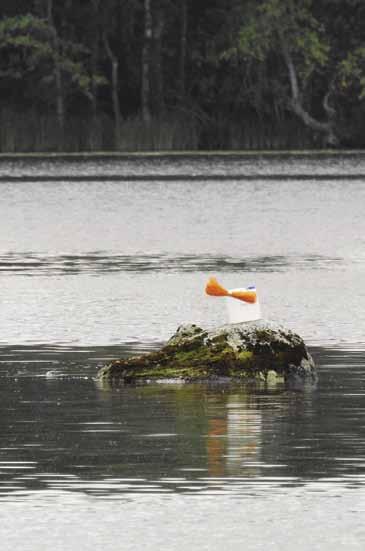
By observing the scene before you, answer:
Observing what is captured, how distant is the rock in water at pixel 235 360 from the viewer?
50.4ft

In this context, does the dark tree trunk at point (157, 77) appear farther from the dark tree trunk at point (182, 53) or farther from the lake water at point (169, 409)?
the lake water at point (169, 409)

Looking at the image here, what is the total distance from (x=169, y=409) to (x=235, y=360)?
1.91 m

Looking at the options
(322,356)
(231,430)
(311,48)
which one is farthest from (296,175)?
(231,430)

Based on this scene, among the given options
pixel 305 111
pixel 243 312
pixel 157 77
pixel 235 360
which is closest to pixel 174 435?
pixel 235 360

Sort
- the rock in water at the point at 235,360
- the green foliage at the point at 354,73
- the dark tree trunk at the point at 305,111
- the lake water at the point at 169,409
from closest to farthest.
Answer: the lake water at the point at 169,409 < the rock in water at the point at 235,360 < the green foliage at the point at 354,73 < the dark tree trunk at the point at 305,111

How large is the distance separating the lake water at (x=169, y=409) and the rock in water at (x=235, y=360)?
235mm

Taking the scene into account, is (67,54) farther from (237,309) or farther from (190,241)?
(237,309)

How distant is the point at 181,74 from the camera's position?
92.1m

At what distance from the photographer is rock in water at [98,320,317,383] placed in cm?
1537

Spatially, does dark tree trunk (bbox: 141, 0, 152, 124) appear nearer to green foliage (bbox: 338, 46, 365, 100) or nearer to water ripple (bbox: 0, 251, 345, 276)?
green foliage (bbox: 338, 46, 365, 100)

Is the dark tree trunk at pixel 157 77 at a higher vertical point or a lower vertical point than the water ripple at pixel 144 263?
higher

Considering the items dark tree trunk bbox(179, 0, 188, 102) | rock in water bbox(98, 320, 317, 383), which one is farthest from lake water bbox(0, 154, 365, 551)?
dark tree trunk bbox(179, 0, 188, 102)

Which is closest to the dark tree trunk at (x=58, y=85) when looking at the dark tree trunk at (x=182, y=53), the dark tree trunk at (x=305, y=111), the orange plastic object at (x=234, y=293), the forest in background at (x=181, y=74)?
the forest in background at (x=181, y=74)

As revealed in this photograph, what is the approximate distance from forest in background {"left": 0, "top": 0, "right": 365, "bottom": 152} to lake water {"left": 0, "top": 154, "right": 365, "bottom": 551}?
160 feet
